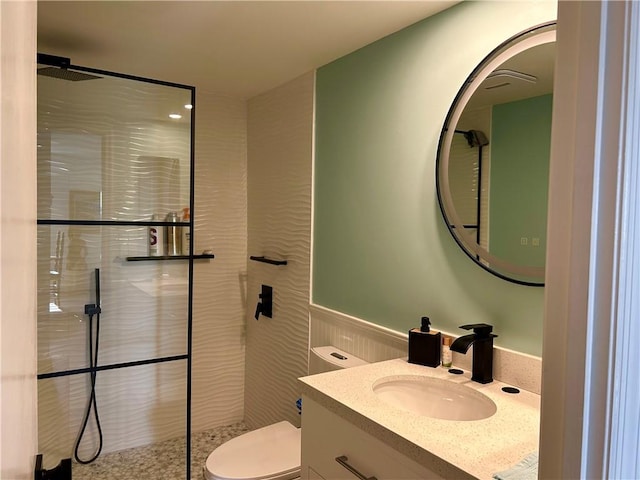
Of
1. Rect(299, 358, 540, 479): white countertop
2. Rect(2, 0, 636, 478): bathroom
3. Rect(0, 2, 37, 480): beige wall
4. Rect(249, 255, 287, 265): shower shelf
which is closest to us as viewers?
Rect(0, 2, 37, 480): beige wall

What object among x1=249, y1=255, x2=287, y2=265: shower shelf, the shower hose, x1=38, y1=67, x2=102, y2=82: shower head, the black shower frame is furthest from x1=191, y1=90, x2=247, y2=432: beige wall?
x1=38, y1=67, x2=102, y2=82: shower head

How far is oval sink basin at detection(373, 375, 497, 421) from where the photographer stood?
1448 millimetres

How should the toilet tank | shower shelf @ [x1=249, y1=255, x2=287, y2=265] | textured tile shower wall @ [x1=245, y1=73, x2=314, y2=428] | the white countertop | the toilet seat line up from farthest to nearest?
shower shelf @ [x1=249, y1=255, x2=287, y2=265] → textured tile shower wall @ [x1=245, y1=73, x2=314, y2=428] → the toilet tank → the toilet seat → the white countertop

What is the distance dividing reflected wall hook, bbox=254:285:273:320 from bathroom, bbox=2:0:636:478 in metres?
0.06

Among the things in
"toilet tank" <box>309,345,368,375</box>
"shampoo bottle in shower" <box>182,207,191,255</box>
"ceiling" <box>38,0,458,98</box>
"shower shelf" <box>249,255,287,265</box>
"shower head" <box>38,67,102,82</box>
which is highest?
"ceiling" <box>38,0,458,98</box>

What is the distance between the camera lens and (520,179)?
1.49m

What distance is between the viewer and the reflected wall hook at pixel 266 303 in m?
2.83

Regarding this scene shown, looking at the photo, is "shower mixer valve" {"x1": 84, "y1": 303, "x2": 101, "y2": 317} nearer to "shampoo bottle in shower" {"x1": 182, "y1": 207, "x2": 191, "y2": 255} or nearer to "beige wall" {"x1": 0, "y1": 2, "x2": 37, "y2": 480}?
"shampoo bottle in shower" {"x1": 182, "y1": 207, "x2": 191, "y2": 255}

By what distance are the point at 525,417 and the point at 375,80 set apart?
141cm

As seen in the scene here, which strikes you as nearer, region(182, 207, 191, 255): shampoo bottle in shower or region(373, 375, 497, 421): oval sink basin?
region(373, 375, 497, 421): oval sink basin

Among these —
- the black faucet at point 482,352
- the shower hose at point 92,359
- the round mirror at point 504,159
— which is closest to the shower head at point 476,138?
the round mirror at point 504,159

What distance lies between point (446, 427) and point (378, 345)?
2.61 feet

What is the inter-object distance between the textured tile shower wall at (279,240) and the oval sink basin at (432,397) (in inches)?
37.7

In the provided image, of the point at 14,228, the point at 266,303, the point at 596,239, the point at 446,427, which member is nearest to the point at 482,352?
the point at 446,427
